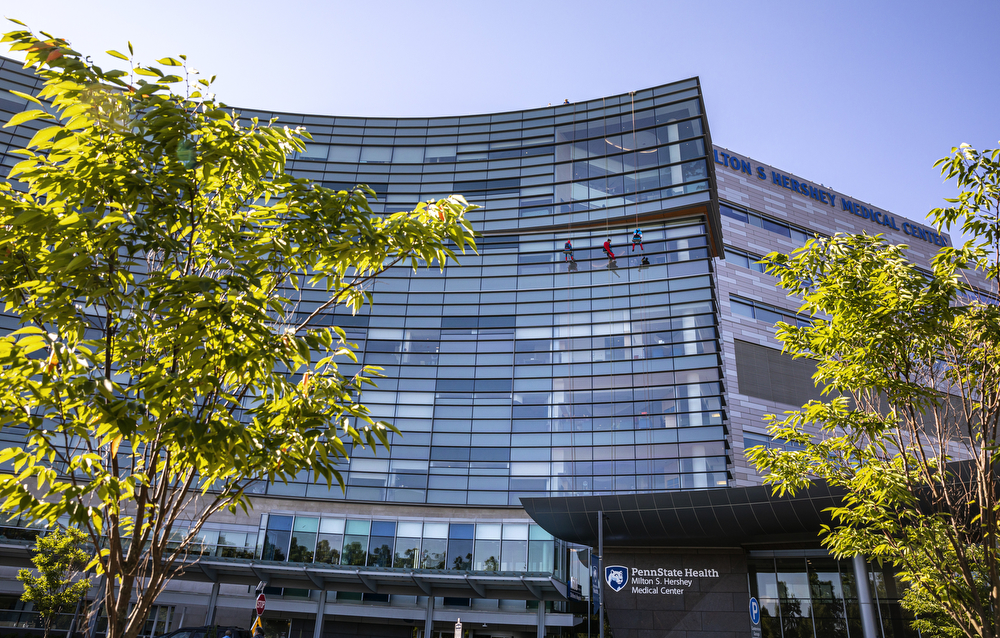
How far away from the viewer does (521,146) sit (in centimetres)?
4678

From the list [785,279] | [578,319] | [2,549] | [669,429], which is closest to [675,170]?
[578,319]

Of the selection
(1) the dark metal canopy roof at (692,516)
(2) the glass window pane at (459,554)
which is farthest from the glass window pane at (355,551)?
(1) the dark metal canopy roof at (692,516)

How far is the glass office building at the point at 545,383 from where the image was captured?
3073cm

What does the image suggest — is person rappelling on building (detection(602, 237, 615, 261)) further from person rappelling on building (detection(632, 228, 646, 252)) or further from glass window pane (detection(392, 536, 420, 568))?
glass window pane (detection(392, 536, 420, 568))

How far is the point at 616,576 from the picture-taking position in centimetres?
3055

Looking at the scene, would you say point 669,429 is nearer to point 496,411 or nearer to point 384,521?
point 496,411

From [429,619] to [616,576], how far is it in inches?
387

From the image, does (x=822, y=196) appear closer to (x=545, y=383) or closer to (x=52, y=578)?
(x=545, y=383)

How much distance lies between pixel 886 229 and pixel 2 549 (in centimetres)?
6587

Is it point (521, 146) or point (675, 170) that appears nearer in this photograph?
point (675, 170)

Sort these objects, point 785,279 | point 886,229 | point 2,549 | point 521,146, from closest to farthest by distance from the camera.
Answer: point 785,279 < point 2,549 < point 521,146 < point 886,229

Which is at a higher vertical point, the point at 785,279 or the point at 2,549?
the point at 785,279

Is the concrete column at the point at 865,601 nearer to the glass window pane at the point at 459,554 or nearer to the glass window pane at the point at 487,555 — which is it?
the glass window pane at the point at 487,555

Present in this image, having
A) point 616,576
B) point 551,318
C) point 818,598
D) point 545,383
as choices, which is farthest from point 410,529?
point 818,598
